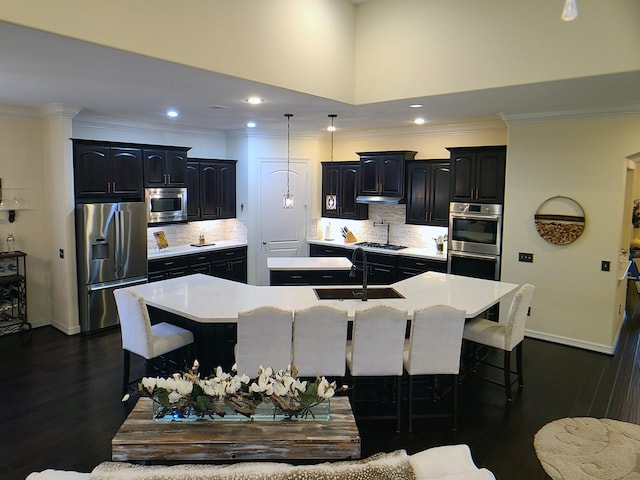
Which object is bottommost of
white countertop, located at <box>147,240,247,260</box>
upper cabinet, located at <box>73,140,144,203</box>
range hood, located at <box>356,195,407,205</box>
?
white countertop, located at <box>147,240,247,260</box>

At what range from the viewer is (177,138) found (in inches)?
310

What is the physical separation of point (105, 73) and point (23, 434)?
308cm

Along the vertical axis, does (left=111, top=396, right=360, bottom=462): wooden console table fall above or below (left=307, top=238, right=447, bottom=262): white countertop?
below

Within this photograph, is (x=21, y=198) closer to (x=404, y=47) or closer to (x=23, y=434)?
(x=23, y=434)

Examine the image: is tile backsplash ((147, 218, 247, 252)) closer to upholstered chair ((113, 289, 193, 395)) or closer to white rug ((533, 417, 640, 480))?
upholstered chair ((113, 289, 193, 395))

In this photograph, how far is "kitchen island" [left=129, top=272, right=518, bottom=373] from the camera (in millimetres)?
4047

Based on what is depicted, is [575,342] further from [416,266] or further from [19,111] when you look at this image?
[19,111]

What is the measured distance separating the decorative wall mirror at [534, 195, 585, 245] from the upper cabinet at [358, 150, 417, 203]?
2275 mm

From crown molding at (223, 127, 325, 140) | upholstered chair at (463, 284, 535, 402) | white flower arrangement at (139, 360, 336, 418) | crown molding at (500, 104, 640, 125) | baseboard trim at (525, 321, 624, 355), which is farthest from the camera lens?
crown molding at (223, 127, 325, 140)

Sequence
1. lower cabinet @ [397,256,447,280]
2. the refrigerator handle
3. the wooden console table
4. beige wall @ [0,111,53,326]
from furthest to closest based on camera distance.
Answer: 1. lower cabinet @ [397,256,447,280]
2. the refrigerator handle
3. beige wall @ [0,111,53,326]
4. the wooden console table

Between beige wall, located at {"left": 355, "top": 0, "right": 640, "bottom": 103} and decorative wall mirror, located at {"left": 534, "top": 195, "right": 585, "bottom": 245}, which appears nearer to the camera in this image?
beige wall, located at {"left": 355, "top": 0, "right": 640, "bottom": 103}

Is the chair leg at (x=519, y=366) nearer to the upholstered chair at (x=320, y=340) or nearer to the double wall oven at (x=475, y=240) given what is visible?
the double wall oven at (x=475, y=240)

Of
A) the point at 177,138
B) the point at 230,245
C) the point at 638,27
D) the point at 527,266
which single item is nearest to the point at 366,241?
the point at 230,245

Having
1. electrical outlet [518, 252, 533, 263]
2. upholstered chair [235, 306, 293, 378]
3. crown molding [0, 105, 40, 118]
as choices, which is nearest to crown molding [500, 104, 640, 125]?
electrical outlet [518, 252, 533, 263]
